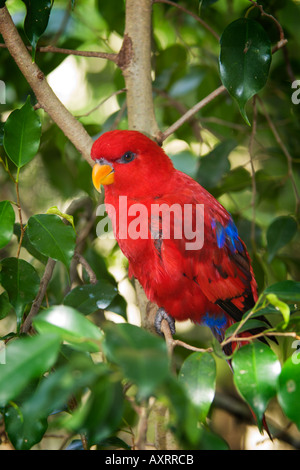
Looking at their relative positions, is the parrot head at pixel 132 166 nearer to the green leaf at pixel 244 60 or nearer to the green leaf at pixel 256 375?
the green leaf at pixel 244 60

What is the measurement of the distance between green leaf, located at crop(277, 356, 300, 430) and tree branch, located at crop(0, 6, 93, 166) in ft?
3.11

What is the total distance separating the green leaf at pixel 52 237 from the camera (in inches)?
42.6

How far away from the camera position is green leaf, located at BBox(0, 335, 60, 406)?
570 mm

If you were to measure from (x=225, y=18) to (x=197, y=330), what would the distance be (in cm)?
174

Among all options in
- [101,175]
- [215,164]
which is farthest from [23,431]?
[215,164]

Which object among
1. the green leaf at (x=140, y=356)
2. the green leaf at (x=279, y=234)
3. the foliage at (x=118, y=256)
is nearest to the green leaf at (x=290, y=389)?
the foliage at (x=118, y=256)

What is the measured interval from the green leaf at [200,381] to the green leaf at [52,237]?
15.2 inches

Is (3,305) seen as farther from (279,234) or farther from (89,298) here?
(279,234)

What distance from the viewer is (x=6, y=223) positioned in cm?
102

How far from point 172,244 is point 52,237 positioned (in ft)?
1.51

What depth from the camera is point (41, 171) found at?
2510mm

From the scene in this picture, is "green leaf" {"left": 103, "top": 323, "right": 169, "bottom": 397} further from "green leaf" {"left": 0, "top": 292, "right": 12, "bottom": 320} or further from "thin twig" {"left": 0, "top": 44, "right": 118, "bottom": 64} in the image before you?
"thin twig" {"left": 0, "top": 44, "right": 118, "bottom": 64}
